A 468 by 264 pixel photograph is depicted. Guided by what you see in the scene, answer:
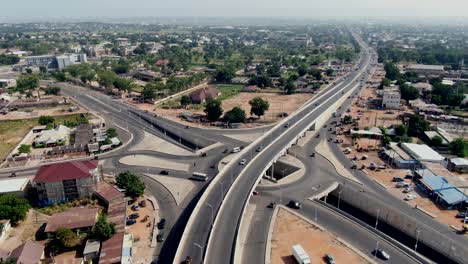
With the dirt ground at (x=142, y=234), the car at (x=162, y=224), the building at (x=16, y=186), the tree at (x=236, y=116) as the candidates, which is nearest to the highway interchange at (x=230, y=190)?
the car at (x=162, y=224)

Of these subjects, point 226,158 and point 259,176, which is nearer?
point 259,176

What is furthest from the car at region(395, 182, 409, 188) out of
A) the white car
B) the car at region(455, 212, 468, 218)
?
the car at region(455, 212, 468, 218)

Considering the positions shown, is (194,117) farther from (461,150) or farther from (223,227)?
(461,150)

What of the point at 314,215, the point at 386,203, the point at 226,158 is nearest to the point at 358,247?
the point at 314,215

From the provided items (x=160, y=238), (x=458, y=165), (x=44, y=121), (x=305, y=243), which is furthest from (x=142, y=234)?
(x=44, y=121)

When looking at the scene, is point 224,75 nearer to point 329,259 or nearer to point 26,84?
point 26,84
